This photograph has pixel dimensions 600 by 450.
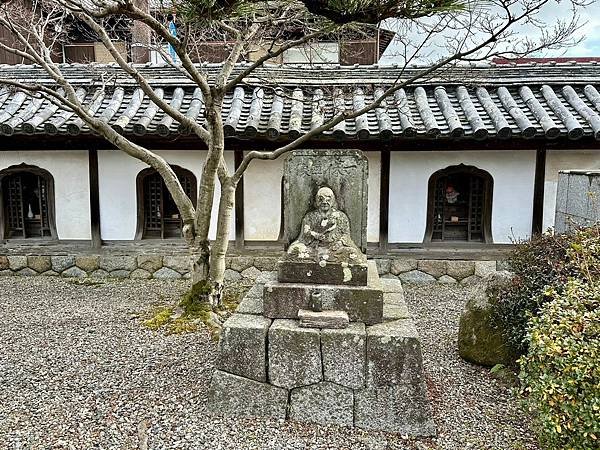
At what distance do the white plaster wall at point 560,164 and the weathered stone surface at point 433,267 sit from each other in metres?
1.88

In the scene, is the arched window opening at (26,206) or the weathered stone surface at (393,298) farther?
the arched window opening at (26,206)

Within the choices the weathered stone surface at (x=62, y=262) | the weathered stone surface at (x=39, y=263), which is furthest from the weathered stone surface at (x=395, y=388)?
the weathered stone surface at (x=39, y=263)

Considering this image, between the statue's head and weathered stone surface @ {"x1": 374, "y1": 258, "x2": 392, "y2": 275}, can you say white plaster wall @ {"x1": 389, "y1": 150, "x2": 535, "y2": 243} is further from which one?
the statue's head

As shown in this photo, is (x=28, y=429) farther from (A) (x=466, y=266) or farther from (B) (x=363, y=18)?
(A) (x=466, y=266)

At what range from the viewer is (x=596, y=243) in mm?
3709

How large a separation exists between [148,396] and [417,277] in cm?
523

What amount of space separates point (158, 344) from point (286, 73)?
18.7 feet

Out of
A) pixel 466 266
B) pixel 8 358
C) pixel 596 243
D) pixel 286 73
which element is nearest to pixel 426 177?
pixel 466 266

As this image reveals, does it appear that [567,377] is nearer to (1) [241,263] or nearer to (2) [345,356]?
(2) [345,356]

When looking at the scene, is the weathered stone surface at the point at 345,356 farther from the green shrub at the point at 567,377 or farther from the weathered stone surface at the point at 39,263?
the weathered stone surface at the point at 39,263

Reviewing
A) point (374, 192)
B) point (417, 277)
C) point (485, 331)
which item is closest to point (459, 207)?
point (417, 277)

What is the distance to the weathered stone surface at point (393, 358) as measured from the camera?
3.50 m

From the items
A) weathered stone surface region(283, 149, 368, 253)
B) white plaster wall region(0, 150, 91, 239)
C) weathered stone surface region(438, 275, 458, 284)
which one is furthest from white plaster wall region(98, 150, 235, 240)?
weathered stone surface region(283, 149, 368, 253)

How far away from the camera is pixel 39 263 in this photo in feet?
27.3
